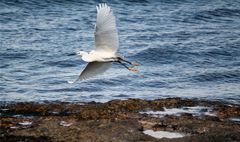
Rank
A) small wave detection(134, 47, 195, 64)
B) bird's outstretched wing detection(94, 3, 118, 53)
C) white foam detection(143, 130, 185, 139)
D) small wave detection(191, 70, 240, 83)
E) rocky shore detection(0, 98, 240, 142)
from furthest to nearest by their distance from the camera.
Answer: small wave detection(134, 47, 195, 64) → small wave detection(191, 70, 240, 83) → bird's outstretched wing detection(94, 3, 118, 53) → white foam detection(143, 130, 185, 139) → rocky shore detection(0, 98, 240, 142)

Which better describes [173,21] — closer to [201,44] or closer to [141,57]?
[201,44]

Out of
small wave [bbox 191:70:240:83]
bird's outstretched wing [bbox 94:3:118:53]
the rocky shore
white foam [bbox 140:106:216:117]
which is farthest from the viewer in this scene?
small wave [bbox 191:70:240:83]

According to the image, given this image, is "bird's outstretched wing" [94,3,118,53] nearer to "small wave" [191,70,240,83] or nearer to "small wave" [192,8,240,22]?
"small wave" [191,70,240,83]

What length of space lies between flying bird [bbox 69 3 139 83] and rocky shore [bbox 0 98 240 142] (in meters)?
0.89

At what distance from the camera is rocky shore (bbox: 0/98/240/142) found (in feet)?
29.7

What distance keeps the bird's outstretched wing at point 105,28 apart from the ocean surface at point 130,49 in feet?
9.24

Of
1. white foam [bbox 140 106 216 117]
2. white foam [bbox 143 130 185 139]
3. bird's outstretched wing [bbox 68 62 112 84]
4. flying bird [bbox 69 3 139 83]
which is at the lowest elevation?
white foam [bbox 140 106 216 117]

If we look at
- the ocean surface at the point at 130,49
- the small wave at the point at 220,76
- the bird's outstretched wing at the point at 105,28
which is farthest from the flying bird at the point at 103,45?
the small wave at the point at 220,76

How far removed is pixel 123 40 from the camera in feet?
64.0

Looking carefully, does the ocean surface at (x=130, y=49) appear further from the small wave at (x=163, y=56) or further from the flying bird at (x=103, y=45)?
the flying bird at (x=103, y=45)

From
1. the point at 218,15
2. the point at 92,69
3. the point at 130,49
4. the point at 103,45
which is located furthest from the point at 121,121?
the point at 218,15

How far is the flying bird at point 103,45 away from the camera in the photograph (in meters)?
9.70

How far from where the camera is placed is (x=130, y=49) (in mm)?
18562

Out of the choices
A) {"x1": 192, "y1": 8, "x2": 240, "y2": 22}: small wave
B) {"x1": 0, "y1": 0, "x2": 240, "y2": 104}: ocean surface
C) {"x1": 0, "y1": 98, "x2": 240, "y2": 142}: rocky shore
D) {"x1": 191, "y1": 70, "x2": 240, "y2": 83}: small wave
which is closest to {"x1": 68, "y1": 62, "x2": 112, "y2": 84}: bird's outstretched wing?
{"x1": 0, "y1": 98, "x2": 240, "y2": 142}: rocky shore
